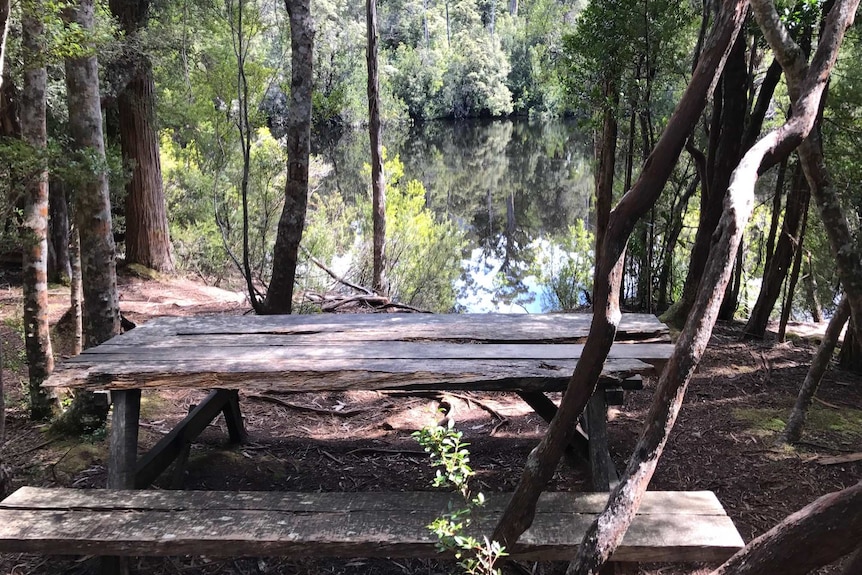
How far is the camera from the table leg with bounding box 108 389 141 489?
2.78 meters

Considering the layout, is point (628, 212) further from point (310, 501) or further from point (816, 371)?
point (816, 371)

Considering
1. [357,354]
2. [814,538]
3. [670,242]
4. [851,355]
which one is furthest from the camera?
[670,242]

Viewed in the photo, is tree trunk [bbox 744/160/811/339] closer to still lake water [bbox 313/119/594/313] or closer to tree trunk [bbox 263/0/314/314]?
tree trunk [bbox 263/0/314/314]

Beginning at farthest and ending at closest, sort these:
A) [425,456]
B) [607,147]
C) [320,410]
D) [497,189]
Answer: [497,189], [607,147], [320,410], [425,456]

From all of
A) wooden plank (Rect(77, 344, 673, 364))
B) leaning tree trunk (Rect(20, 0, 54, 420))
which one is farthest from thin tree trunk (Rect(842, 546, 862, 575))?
leaning tree trunk (Rect(20, 0, 54, 420))

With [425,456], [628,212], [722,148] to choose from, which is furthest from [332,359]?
[722,148]

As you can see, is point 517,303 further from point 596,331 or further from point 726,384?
point 596,331

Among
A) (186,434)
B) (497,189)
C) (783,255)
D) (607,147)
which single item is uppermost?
(497,189)

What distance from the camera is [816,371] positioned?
3.50 m

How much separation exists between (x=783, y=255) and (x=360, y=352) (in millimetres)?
4992

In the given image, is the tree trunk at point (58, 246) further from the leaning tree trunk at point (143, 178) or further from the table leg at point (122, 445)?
the table leg at point (122, 445)

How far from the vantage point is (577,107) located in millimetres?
7426

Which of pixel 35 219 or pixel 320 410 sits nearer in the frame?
pixel 35 219

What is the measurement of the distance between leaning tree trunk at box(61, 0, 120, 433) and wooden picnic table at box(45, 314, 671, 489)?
0.63 m
